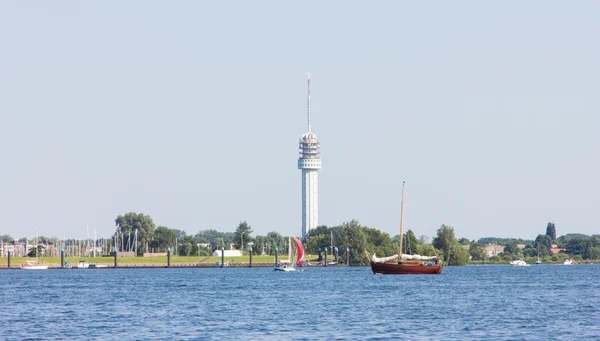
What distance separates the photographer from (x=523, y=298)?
10081 centimetres

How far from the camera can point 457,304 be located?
90438mm

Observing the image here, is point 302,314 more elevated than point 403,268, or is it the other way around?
point 403,268

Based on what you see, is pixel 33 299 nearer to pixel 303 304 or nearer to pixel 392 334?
pixel 303 304

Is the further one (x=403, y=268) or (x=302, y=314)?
(x=403, y=268)

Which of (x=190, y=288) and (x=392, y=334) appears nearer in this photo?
(x=392, y=334)

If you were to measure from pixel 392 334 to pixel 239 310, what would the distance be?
23505 mm

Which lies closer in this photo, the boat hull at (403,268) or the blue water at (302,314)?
the blue water at (302,314)

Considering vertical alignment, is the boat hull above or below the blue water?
above

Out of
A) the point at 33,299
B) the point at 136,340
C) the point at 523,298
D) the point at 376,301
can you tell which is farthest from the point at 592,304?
the point at 33,299

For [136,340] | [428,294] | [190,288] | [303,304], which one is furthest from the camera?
[190,288]

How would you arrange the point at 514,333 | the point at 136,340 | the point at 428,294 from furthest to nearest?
the point at 428,294
the point at 514,333
the point at 136,340

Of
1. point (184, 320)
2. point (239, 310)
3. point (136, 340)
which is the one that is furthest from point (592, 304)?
point (136, 340)

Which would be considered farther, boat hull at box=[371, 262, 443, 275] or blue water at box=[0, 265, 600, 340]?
boat hull at box=[371, 262, 443, 275]

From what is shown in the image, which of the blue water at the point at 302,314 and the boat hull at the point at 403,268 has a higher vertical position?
the boat hull at the point at 403,268
